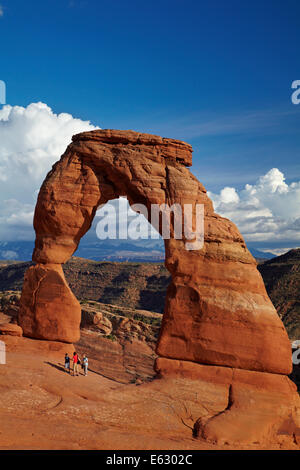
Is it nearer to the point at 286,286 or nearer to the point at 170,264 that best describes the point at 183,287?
the point at 170,264

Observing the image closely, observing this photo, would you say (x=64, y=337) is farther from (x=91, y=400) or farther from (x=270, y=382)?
(x=270, y=382)

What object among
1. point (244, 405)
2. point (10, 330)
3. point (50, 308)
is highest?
point (50, 308)

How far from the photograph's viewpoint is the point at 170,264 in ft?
63.0

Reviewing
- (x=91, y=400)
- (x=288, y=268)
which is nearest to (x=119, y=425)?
(x=91, y=400)

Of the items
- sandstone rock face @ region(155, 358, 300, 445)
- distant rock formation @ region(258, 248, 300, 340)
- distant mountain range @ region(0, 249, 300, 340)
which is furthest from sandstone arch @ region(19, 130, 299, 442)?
distant mountain range @ region(0, 249, 300, 340)

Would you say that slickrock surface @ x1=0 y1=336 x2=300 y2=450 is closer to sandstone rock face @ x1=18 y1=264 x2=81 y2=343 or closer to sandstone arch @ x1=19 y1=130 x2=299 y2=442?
sandstone arch @ x1=19 y1=130 x2=299 y2=442

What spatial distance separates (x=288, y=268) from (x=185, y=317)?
4779 cm

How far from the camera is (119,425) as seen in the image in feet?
47.2

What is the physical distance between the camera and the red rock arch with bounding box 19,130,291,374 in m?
17.6

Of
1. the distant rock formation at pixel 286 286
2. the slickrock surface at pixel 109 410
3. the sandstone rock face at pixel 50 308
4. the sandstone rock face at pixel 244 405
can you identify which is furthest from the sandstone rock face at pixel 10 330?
Result: the distant rock formation at pixel 286 286

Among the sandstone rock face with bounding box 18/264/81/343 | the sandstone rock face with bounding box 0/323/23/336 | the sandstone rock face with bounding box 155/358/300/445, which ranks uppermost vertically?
the sandstone rock face with bounding box 18/264/81/343

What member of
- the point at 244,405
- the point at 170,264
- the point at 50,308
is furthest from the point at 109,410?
the point at 50,308

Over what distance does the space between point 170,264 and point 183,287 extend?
127cm

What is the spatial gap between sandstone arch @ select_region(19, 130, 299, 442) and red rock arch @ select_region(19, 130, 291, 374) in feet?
0.15
